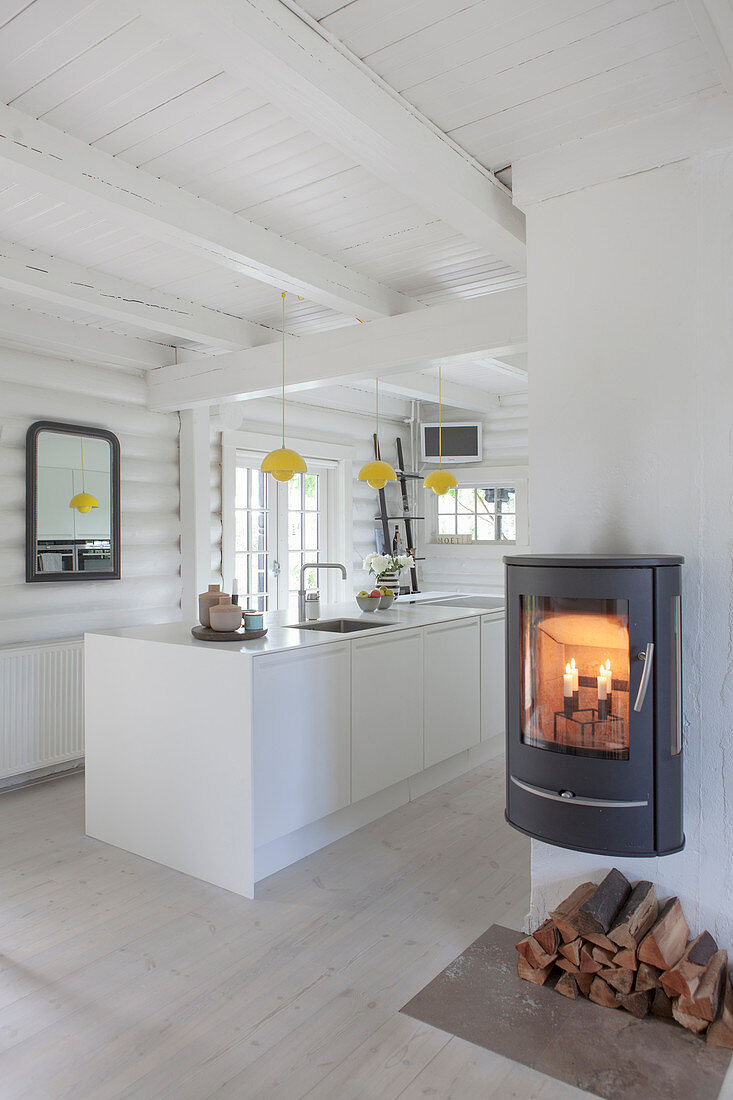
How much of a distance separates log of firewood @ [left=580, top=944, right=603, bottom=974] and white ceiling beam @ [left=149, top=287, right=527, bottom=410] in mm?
2426

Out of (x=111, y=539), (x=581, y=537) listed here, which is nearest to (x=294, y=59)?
(x=581, y=537)

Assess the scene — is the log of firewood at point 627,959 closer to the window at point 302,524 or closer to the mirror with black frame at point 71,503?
the mirror with black frame at point 71,503

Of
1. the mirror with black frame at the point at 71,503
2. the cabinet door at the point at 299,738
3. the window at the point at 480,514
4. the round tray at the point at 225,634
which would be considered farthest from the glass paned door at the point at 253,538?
the cabinet door at the point at 299,738

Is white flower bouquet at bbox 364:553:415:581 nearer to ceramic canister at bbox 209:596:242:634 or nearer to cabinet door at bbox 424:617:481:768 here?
cabinet door at bbox 424:617:481:768

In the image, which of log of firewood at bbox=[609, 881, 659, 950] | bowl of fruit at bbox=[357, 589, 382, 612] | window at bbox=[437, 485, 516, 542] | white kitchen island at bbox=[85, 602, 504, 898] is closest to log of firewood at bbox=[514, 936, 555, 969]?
log of firewood at bbox=[609, 881, 659, 950]

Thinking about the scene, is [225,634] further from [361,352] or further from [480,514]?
[480,514]

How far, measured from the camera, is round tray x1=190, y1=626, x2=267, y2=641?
10.5 feet

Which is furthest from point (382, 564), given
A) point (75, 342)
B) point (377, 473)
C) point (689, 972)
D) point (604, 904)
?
point (689, 972)

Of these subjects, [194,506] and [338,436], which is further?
[338,436]

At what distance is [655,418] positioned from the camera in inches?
90.0

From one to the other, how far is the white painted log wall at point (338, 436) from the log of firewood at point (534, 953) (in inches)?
148

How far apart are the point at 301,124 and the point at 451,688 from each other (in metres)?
2.96

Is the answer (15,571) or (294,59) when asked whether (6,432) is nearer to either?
(15,571)

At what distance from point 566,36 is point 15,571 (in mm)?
3765
